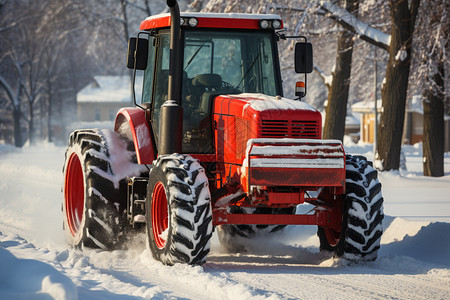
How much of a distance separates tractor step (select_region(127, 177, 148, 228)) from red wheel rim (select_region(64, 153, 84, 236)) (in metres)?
1.63

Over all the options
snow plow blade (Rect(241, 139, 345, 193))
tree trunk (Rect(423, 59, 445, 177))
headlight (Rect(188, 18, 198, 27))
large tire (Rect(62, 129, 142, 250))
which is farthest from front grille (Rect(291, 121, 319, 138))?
tree trunk (Rect(423, 59, 445, 177))

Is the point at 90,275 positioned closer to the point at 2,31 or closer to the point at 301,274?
the point at 301,274

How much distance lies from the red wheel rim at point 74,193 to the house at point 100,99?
7287cm

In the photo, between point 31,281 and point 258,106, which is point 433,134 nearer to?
point 258,106

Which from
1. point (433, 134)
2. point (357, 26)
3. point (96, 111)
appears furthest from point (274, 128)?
point (96, 111)

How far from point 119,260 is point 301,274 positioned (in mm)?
2128

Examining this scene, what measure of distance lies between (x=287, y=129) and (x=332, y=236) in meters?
1.61

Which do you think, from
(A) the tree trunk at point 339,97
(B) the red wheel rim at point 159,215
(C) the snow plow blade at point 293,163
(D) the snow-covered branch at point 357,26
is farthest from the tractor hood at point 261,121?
(A) the tree trunk at point 339,97

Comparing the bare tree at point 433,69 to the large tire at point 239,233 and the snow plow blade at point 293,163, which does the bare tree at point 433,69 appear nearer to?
the large tire at point 239,233

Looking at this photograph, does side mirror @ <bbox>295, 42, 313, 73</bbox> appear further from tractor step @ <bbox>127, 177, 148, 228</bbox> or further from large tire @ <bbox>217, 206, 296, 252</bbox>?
tractor step @ <bbox>127, 177, 148, 228</bbox>

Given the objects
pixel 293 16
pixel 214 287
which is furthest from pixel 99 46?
pixel 214 287

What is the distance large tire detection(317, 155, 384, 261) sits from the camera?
814cm

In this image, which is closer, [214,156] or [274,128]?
[274,128]

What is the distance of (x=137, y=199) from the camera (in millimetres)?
8859
